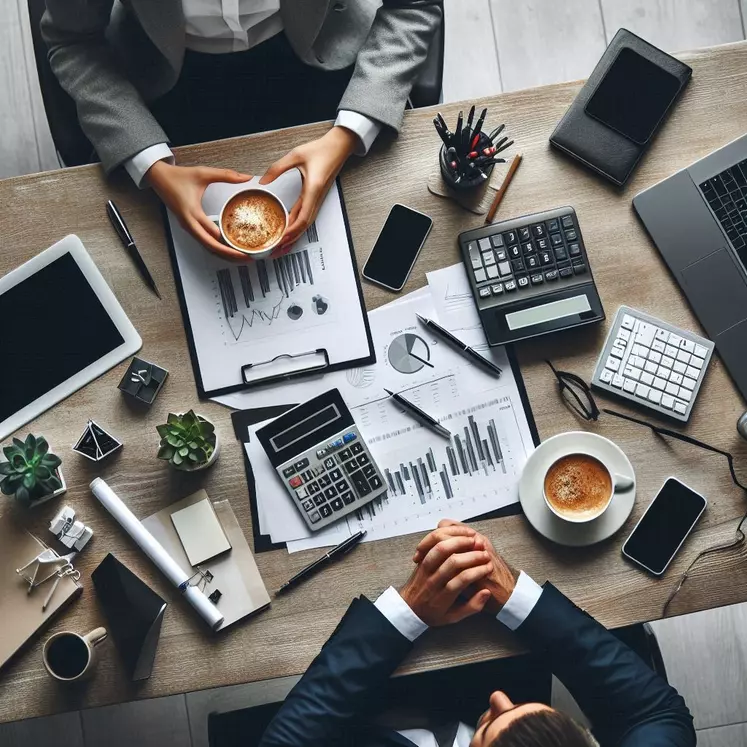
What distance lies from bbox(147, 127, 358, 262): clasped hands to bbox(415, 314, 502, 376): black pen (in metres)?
0.27

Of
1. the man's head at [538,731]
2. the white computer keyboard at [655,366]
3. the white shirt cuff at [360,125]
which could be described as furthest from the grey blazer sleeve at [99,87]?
the man's head at [538,731]

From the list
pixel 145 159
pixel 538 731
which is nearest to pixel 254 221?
pixel 145 159

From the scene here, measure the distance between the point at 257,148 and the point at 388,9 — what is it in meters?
0.35

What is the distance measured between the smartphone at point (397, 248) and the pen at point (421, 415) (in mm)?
189

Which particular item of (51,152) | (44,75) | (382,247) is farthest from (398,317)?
(51,152)

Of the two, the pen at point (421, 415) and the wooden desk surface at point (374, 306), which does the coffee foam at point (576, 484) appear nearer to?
the wooden desk surface at point (374, 306)

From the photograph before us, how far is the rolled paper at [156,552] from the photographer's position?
4.05 feet

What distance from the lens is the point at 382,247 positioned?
131cm

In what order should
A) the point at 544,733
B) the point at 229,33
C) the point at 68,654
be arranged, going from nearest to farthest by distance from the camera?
the point at 544,733 < the point at 68,654 < the point at 229,33

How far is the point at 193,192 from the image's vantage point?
1.27m

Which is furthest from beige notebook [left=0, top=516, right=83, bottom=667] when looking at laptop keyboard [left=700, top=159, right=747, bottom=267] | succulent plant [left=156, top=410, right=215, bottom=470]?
laptop keyboard [left=700, top=159, right=747, bottom=267]

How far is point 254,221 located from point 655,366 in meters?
0.72

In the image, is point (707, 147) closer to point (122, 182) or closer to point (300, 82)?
point (300, 82)

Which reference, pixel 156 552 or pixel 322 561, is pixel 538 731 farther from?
pixel 156 552
